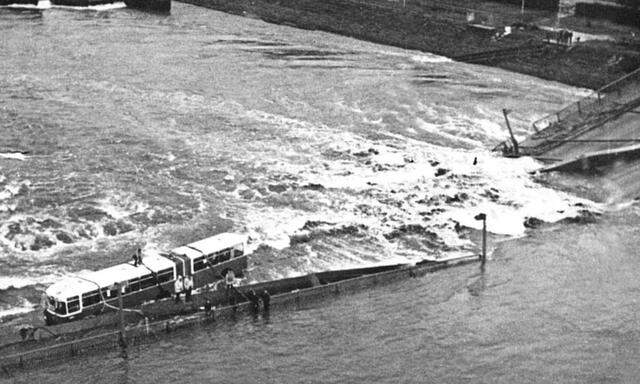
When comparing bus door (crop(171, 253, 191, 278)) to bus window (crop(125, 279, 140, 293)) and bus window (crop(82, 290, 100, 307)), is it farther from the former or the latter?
A: bus window (crop(82, 290, 100, 307))

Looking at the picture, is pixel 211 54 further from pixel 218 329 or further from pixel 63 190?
pixel 218 329

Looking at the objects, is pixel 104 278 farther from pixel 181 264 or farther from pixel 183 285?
pixel 183 285

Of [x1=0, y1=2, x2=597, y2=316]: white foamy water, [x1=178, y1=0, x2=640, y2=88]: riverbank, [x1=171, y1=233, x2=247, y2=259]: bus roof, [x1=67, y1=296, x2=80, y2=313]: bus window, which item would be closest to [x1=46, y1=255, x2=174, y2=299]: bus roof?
[x1=67, y1=296, x2=80, y2=313]: bus window

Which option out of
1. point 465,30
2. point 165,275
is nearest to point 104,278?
point 165,275

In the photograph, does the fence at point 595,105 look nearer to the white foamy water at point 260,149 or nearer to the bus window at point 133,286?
the white foamy water at point 260,149

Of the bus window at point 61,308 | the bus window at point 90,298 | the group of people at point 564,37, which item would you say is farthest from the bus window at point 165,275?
the group of people at point 564,37

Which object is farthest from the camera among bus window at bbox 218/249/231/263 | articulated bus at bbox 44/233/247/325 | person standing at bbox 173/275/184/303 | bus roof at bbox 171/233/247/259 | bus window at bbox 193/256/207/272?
bus window at bbox 218/249/231/263
